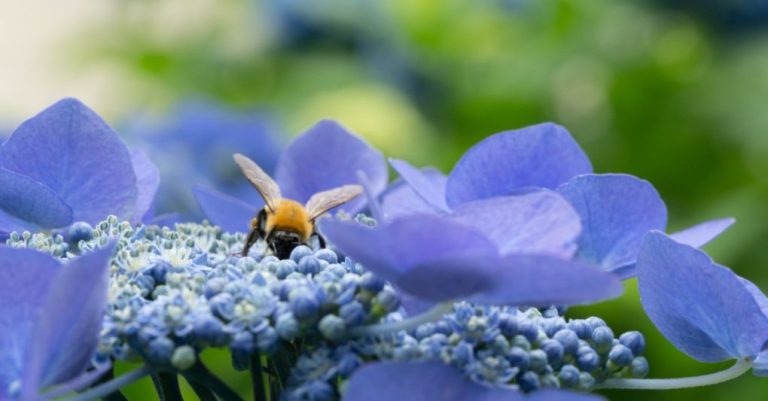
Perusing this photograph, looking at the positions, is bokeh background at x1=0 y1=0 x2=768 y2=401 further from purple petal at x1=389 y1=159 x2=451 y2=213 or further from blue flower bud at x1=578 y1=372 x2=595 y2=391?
blue flower bud at x1=578 y1=372 x2=595 y2=391

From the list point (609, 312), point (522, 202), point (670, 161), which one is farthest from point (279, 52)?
point (522, 202)

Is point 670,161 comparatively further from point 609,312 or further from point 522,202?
point 522,202

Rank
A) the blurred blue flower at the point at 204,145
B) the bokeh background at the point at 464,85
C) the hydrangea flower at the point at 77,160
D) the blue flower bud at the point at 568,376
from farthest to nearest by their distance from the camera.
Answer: the bokeh background at the point at 464,85 < the blurred blue flower at the point at 204,145 < the hydrangea flower at the point at 77,160 < the blue flower bud at the point at 568,376

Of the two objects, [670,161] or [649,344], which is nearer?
[649,344]

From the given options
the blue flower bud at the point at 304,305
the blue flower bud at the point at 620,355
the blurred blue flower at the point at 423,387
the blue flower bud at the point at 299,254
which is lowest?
the blue flower bud at the point at 620,355

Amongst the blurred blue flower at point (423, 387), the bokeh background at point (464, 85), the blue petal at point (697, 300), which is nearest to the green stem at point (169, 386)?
the blurred blue flower at point (423, 387)

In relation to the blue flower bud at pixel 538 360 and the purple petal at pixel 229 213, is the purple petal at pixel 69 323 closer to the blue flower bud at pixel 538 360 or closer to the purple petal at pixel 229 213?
the blue flower bud at pixel 538 360

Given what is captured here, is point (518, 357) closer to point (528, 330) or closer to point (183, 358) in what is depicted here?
point (528, 330)

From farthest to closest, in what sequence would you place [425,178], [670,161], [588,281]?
[670,161], [425,178], [588,281]
